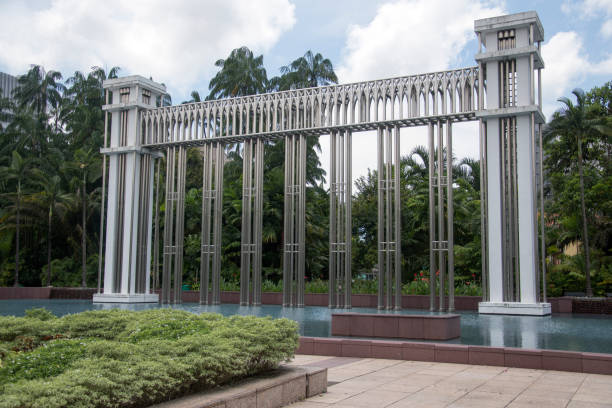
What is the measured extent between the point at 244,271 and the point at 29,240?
15354mm

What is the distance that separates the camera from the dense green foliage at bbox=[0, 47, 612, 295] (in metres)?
21.9

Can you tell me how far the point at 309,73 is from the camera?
32.3 meters

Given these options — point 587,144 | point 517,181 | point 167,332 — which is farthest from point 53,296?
point 587,144

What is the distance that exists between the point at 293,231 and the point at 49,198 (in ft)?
48.0

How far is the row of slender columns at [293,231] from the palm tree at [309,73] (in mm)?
A: 11542

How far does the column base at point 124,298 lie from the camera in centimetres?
2241

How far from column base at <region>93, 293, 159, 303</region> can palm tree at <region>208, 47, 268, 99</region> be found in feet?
45.2

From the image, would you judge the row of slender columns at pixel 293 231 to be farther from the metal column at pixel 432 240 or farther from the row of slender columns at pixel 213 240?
the metal column at pixel 432 240

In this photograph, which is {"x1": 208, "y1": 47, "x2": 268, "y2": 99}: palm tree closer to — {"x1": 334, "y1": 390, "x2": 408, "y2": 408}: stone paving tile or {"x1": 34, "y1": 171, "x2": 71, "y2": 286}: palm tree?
{"x1": 34, "y1": 171, "x2": 71, "y2": 286}: palm tree

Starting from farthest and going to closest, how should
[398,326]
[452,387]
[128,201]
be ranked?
[128,201] < [398,326] < [452,387]

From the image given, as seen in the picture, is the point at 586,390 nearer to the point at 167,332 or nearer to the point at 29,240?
the point at 167,332

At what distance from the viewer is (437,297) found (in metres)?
19.7

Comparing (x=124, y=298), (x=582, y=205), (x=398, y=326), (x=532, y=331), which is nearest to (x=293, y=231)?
(x=124, y=298)

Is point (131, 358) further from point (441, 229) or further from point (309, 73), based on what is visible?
point (309, 73)
